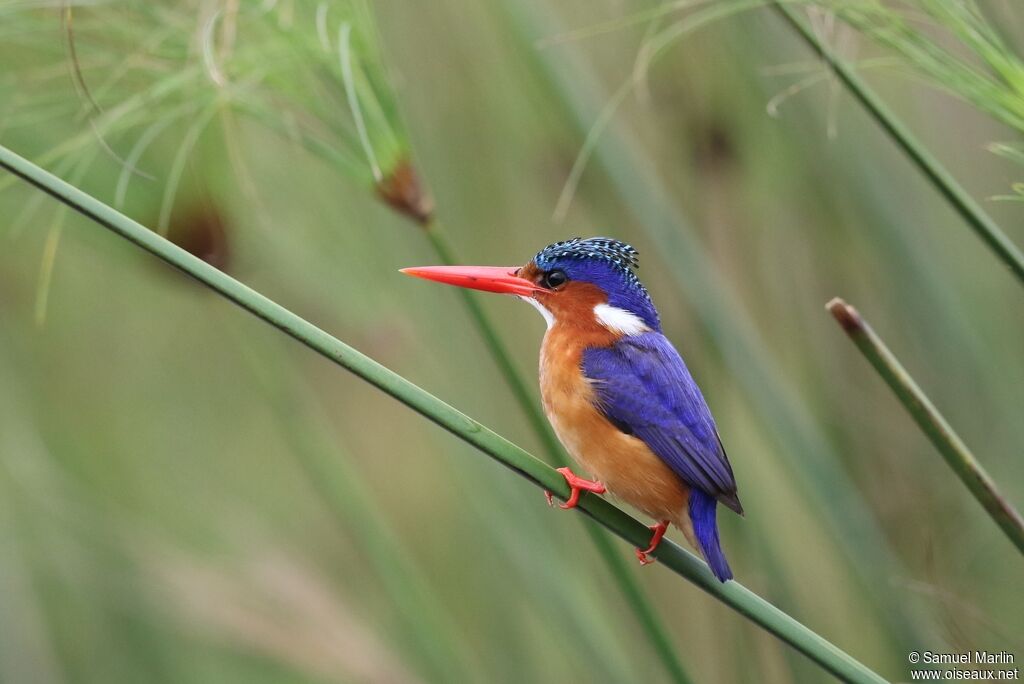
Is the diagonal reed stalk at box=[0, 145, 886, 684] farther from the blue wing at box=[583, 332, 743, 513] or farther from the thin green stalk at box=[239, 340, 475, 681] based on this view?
the thin green stalk at box=[239, 340, 475, 681]

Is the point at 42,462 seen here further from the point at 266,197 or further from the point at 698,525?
the point at 698,525

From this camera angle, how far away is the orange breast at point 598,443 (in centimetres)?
159

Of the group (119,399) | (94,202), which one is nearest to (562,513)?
(119,399)

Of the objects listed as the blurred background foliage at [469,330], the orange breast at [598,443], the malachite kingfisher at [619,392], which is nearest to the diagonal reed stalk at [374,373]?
the malachite kingfisher at [619,392]

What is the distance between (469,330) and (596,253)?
0.93 meters

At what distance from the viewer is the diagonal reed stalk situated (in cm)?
107

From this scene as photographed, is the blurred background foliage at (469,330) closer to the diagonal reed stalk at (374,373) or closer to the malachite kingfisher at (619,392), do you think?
the malachite kingfisher at (619,392)

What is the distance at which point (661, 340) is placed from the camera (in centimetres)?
170

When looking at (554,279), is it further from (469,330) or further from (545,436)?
(469,330)

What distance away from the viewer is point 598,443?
5.39 ft

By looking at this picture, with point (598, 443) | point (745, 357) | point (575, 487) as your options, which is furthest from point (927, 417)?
point (745, 357)

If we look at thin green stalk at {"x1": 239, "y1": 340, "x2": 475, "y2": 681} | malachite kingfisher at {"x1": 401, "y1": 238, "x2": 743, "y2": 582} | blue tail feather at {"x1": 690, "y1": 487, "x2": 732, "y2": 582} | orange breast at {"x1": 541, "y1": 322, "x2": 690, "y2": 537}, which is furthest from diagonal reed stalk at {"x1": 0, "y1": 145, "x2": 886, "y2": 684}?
thin green stalk at {"x1": 239, "y1": 340, "x2": 475, "y2": 681}

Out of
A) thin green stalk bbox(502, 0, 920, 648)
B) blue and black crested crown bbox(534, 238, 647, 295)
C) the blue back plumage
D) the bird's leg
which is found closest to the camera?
the bird's leg

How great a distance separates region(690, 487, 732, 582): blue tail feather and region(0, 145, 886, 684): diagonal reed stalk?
0.10ft
